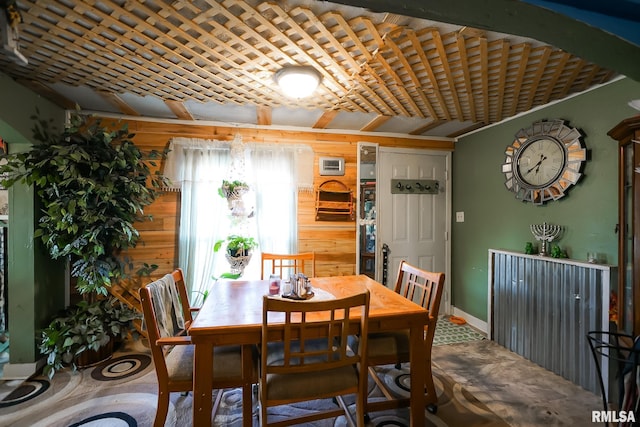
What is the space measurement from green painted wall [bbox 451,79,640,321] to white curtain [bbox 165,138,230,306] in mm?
2823

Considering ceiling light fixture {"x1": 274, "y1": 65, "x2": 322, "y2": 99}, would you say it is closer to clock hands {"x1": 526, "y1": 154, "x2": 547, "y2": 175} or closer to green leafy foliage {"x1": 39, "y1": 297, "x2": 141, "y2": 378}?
clock hands {"x1": 526, "y1": 154, "x2": 547, "y2": 175}

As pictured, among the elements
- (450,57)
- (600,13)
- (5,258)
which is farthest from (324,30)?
(5,258)

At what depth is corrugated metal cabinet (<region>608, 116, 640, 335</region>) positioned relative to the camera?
5.08 feet

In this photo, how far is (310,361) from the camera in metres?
1.58

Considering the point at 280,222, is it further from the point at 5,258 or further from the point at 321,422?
the point at 5,258

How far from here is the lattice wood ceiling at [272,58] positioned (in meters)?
1.40

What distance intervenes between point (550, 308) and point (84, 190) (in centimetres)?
382

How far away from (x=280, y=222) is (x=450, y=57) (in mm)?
2187

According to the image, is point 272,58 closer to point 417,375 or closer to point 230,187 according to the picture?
point 230,187

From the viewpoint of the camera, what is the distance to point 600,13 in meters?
0.82

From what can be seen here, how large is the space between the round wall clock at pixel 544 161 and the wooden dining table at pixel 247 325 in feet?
Answer: 5.65

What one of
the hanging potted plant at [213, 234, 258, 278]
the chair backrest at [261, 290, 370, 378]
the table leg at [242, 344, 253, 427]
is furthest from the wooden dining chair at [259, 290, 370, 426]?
the hanging potted plant at [213, 234, 258, 278]

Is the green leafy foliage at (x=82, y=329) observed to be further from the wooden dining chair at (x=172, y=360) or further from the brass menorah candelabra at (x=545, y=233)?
the brass menorah candelabra at (x=545, y=233)

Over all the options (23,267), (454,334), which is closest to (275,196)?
(23,267)
